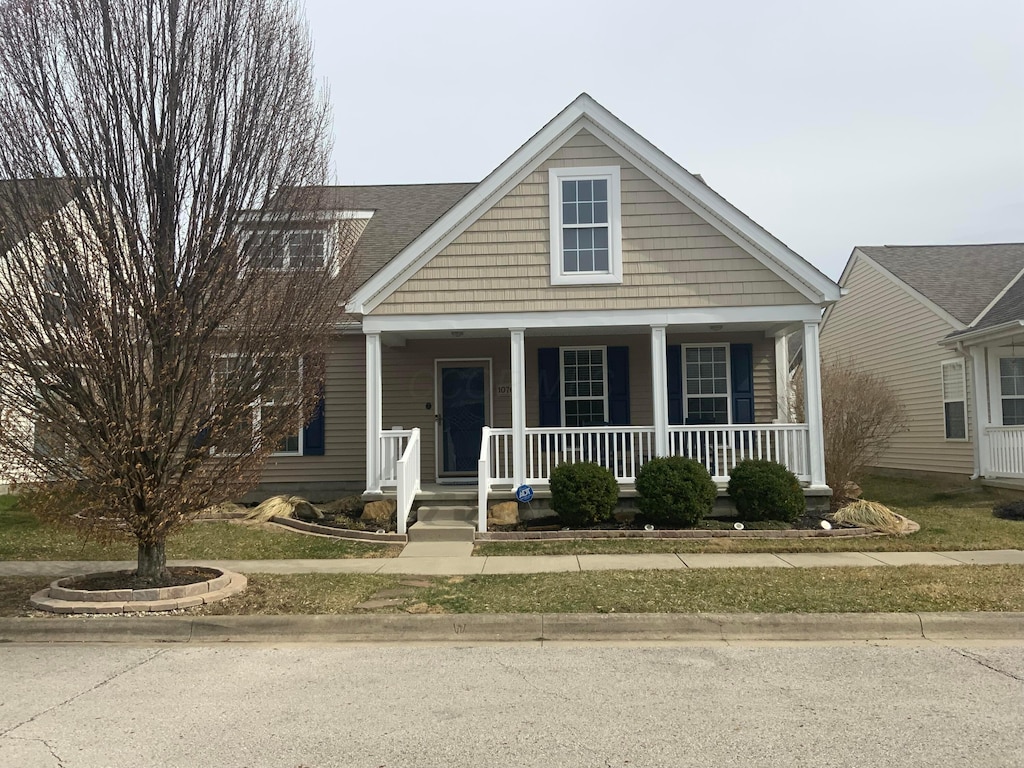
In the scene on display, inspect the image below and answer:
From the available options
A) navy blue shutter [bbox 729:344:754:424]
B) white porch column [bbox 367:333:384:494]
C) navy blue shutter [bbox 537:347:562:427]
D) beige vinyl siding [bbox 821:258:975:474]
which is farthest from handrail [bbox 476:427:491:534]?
beige vinyl siding [bbox 821:258:975:474]

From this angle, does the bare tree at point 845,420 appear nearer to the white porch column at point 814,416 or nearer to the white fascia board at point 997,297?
the white porch column at point 814,416

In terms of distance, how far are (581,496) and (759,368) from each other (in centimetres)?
508

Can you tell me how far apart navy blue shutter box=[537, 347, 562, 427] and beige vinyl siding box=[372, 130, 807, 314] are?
1.99 metres

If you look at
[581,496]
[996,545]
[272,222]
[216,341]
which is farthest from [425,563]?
[996,545]

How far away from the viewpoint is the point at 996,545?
9.93 meters

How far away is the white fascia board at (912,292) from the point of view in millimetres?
17019

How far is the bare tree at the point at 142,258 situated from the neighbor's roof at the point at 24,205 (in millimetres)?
14

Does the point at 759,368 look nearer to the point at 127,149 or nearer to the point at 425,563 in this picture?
the point at 425,563

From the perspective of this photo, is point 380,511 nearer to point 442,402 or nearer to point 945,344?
point 442,402

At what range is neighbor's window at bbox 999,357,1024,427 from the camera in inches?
632

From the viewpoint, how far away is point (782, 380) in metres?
14.1

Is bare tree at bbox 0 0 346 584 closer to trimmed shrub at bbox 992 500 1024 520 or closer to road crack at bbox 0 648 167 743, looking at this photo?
road crack at bbox 0 648 167 743

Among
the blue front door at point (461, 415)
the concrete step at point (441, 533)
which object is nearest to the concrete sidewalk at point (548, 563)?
the concrete step at point (441, 533)

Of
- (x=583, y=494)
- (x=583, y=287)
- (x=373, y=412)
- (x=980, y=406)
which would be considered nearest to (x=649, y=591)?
(x=583, y=494)
